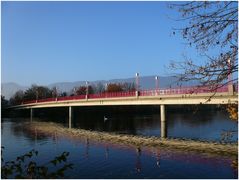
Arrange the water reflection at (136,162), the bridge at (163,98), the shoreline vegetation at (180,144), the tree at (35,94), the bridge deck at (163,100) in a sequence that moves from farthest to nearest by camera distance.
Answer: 1. the tree at (35,94)
2. the bridge deck at (163,100)
3. the bridge at (163,98)
4. the shoreline vegetation at (180,144)
5. the water reflection at (136,162)

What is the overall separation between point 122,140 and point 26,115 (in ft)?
227

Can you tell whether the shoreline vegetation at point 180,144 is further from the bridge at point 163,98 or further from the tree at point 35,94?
the tree at point 35,94

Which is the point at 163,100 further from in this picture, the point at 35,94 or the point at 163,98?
the point at 35,94

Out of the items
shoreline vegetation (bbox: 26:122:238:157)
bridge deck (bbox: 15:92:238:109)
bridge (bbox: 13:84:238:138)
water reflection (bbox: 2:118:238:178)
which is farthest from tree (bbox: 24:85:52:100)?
water reflection (bbox: 2:118:238:178)

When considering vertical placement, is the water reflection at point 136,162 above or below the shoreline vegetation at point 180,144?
below

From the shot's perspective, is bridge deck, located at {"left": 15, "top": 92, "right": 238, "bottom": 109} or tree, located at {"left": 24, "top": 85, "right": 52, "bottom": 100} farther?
tree, located at {"left": 24, "top": 85, "right": 52, "bottom": 100}

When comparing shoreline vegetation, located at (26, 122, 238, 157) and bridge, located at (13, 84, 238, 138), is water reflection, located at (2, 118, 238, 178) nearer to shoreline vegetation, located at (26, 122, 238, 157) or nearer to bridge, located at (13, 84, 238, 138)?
shoreline vegetation, located at (26, 122, 238, 157)

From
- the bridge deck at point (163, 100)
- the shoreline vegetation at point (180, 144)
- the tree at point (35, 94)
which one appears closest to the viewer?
the shoreline vegetation at point (180, 144)

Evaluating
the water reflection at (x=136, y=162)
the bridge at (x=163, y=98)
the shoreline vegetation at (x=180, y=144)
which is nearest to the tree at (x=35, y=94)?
the bridge at (x=163, y=98)

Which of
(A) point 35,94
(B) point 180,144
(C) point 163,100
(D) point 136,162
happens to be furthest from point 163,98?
(A) point 35,94

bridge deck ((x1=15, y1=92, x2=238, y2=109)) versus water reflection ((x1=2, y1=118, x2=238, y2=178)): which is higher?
bridge deck ((x1=15, y1=92, x2=238, y2=109))

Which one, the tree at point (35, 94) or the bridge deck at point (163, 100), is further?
the tree at point (35, 94)

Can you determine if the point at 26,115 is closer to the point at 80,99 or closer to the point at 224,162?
the point at 80,99

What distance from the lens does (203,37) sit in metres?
7.15
